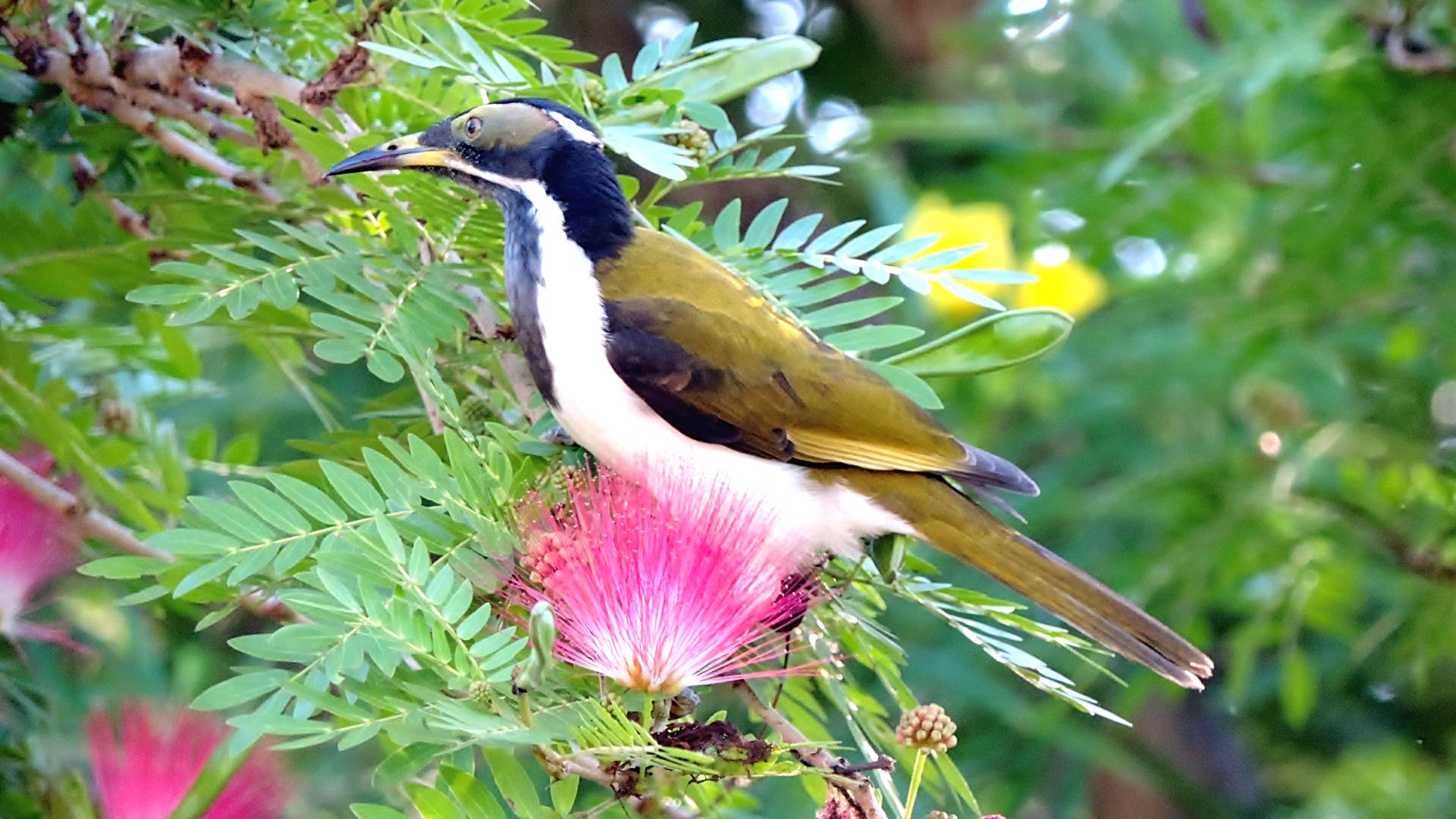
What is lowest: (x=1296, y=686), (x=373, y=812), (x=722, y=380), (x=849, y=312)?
(x=1296, y=686)

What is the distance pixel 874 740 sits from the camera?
5.72ft

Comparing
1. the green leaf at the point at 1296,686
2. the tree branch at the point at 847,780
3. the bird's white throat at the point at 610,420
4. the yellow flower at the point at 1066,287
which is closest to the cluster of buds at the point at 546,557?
the tree branch at the point at 847,780

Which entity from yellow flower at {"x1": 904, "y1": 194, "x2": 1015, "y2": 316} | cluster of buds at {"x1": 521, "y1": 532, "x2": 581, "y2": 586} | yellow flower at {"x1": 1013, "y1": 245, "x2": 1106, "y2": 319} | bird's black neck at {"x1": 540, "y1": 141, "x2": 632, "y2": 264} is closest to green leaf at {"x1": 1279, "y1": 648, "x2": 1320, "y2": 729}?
yellow flower at {"x1": 1013, "y1": 245, "x2": 1106, "y2": 319}

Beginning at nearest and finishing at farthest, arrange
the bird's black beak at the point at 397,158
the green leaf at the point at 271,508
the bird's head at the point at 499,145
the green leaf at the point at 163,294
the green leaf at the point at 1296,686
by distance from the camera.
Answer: the green leaf at the point at 271,508 → the green leaf at the point at 163,294 → the bird's black beak at the point at 397,158 → the bird's head at the point at 499,145 → the green leaf at the point at 1296,686

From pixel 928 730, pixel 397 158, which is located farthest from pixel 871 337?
pixel 928 730

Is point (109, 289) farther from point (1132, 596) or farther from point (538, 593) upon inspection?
point (1132, 596)

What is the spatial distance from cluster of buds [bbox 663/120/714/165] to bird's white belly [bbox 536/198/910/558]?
206 millimetres

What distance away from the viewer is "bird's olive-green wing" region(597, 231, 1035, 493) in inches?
77.4

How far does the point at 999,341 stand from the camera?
1.77 meters

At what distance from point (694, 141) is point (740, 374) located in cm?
29

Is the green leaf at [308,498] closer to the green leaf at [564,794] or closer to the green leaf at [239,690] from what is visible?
the green leaf at [239,690]

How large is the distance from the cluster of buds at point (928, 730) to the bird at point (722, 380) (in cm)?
58

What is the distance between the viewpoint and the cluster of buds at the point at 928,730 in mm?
1304

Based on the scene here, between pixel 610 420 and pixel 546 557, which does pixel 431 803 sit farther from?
pixel 610 420
